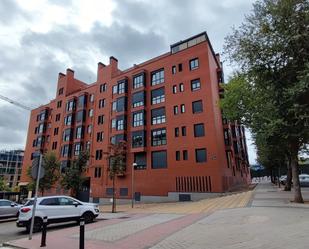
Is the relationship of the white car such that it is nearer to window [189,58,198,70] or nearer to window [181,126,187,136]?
window [181,126,187,136]

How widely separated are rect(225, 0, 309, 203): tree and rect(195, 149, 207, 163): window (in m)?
13.8

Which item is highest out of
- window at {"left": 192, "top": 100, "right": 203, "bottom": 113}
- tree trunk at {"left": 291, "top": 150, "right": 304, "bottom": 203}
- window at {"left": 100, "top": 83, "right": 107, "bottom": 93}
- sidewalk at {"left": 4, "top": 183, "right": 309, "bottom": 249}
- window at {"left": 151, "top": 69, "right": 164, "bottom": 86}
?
window at {"left": 100, "top": 83, "right": 107, "bottom": 93}

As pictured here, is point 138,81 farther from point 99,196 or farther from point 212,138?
point 99,196

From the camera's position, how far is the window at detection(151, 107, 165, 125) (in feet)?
120

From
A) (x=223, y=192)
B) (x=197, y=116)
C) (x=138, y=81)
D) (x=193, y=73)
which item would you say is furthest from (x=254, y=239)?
(x=138, y=81)

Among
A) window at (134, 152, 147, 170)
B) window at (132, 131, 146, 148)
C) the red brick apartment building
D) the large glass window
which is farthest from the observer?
window at (132, 131, 146, 148)

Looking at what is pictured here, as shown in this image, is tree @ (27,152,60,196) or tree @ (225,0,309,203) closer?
tree @ (225,0,309,203)

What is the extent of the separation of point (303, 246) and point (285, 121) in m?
10.3

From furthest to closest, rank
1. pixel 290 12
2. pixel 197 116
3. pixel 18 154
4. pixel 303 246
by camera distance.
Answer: pixel 18 154 → pixel 197 116 → pixel 290 12 → pixel 303 246

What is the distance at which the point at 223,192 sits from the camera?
2962 cm

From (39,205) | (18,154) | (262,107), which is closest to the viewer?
(39,205)

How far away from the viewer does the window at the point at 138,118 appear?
38.4 meters

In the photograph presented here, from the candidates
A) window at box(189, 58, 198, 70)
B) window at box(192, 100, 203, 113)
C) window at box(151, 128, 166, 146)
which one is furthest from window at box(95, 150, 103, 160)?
window at box(189, 58, 198, 70)

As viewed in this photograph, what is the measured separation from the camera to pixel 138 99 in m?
39.8
